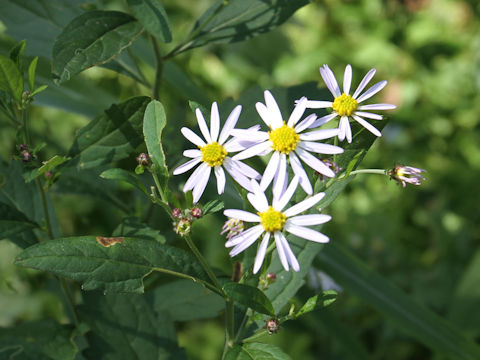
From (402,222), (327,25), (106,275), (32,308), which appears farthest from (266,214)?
(327,25)

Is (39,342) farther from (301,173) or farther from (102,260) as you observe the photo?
(301,173)

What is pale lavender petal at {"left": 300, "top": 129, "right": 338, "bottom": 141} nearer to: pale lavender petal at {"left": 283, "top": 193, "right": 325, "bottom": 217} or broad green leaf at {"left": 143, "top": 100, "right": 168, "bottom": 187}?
pale lavender petal at {"left": 283, "top": 193, "right": 325, "bottom": 217}

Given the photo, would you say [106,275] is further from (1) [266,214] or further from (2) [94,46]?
(2) [94,46]

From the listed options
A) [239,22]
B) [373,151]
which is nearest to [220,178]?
[239,22]

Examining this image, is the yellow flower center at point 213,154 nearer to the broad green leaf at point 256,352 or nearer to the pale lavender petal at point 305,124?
the pale lavender petal at point 305,124

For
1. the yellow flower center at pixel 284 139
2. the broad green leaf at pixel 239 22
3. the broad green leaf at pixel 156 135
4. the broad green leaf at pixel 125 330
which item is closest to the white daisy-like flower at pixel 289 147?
the yellow flower center at pixel 284 139

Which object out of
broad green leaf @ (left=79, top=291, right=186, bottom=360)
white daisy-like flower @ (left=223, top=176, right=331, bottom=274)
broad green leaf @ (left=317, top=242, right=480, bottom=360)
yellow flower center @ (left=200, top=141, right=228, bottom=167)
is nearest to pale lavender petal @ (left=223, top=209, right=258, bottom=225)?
white daisy-like flower @ (left=223, top=176, right=331, bottom=274)
